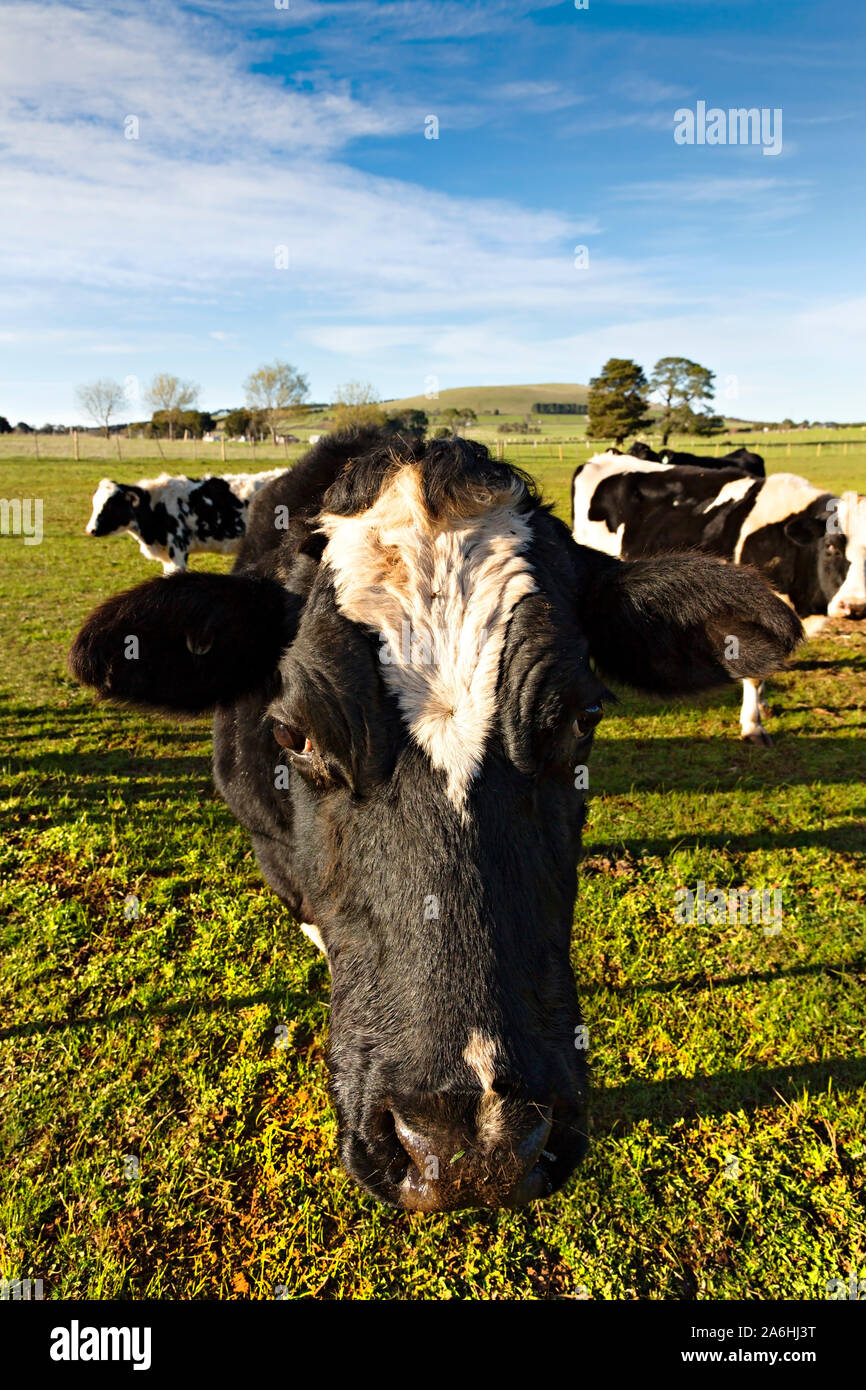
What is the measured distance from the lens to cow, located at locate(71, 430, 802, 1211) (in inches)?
68.0

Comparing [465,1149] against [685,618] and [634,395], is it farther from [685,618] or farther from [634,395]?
[634,395]

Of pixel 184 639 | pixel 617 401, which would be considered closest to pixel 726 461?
pixel 184 639

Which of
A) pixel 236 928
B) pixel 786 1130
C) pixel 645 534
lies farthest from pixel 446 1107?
pixel 645 534

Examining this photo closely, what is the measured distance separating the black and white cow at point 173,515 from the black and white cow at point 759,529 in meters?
8.05

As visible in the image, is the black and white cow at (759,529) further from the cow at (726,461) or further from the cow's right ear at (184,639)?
the cow's right ear at (184,639)

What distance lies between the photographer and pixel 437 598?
2.24m

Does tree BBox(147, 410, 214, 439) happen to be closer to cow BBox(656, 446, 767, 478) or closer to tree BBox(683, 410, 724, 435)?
tree BBox(683, 410, 724, 435)

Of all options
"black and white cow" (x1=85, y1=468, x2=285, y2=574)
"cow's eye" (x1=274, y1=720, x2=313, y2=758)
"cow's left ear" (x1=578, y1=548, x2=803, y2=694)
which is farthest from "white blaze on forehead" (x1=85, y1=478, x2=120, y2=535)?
"cow's eye" (x1=274, y1=720, x2=313, y2=758)

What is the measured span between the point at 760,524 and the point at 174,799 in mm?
7688

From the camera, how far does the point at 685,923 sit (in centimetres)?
478

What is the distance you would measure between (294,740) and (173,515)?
15045 mm

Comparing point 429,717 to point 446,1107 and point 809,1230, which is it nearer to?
point 446,1107

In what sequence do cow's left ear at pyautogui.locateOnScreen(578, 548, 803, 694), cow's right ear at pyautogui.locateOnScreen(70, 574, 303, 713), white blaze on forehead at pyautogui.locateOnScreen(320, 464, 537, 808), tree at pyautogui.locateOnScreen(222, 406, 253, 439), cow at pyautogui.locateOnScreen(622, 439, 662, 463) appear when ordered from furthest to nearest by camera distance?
tree at pyautogui.locateOnScreen(222, 406, 253, 439), cow at pyautogui.locateOnScreen(622, 439, 662, 463), cow's left ear at pyautogui.locateOnScreen(578, 548, 803, 694), cow's right ear at pyautogui.locateOnScreen(70, 574, 303, 713), white blaze on forehead at pyautogui.locateOnScreen(320, 464, 537, 808)

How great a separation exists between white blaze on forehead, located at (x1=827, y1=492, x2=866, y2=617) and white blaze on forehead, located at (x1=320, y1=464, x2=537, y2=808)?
7.33 metres
